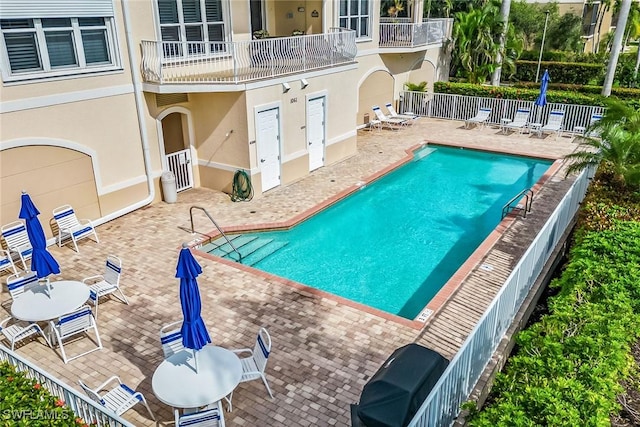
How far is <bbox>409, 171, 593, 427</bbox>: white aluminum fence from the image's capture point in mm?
6188

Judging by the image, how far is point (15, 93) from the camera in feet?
38.8

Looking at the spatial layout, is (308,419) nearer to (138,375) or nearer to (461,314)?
(138,375)

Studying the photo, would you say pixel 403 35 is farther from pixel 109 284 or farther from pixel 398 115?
pixel 109 284

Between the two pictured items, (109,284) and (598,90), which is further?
(598,90)

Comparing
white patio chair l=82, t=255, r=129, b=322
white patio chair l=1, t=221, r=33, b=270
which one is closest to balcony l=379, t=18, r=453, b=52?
white patio chair l=1, t=221, r=33, b=270

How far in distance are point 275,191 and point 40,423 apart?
39.4 feet

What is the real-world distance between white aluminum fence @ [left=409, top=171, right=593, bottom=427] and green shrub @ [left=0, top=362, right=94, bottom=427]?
4109 mm

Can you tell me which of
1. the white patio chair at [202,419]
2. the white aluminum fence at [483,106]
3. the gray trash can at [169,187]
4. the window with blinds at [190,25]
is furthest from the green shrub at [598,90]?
the white patio chair at [202,419]

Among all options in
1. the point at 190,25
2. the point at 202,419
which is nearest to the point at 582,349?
the point at 202,419

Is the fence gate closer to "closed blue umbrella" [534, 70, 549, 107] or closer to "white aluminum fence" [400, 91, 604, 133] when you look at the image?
"white aluminum fence" [400, 91, 604, 133]

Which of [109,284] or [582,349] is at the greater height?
Answer: [582,349]

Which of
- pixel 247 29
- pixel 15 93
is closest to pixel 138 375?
pixel 15 93

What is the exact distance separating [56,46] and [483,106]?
67.6 ft

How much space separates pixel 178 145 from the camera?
16.7 m
